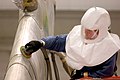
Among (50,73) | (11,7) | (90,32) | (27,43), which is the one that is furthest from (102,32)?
(11,7)

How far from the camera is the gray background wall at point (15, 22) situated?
6.75ft

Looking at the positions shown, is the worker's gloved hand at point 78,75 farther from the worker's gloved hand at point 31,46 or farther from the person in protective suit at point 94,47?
the worker's gloved hand at point 31,46

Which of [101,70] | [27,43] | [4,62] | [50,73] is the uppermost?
[27,43]

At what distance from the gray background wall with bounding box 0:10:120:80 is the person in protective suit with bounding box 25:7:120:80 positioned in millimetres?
1164

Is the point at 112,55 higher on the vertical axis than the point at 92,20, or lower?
lower

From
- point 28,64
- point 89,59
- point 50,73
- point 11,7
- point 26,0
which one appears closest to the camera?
point 28,64

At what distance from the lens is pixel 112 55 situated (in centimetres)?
88

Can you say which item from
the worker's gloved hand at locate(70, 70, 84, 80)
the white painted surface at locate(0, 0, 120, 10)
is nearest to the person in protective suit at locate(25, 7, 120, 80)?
→ the worker's gloved hand at locate(70, 70, 84, 80)

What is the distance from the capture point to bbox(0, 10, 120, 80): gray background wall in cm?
206

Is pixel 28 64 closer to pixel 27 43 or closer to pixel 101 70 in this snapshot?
pixel 27 43

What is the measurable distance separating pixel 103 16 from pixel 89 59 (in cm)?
13

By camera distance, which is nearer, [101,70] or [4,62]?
[101,70]

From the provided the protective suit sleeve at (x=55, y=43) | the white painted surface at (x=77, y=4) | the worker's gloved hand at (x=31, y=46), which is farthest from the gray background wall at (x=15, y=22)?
the worker's gloved hand at (x=31, y=46)

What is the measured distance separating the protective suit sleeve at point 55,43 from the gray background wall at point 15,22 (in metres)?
1.11
